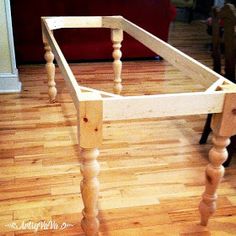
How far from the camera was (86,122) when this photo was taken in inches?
44.5

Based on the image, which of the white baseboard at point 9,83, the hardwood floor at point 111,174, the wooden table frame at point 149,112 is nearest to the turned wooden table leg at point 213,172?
the wooden table frame at point 149,112

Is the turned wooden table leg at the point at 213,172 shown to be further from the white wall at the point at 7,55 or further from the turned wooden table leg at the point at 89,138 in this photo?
the white wall at the point at 7,55

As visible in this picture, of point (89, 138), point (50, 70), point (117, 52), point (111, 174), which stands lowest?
point (111, 174)

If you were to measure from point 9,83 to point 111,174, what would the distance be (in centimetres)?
151

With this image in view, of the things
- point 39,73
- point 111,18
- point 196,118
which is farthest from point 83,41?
point 196,118

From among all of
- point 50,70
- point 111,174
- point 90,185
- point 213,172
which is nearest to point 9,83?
point 50,70

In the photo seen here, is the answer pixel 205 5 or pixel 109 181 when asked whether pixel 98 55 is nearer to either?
pixel 109 181

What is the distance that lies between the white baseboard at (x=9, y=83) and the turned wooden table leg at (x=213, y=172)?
204 cm

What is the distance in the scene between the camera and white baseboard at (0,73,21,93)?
9.59ft

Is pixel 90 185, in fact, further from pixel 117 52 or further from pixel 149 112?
pixel 117 52

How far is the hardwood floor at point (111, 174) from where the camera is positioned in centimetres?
156

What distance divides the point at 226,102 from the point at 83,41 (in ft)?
8.62

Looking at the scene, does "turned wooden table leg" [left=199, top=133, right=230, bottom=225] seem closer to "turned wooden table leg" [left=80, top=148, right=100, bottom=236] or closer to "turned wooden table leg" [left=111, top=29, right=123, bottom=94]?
"turned wooden table leg" [left=80, top=148, right=100, bottom=236]

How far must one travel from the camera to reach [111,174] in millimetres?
1893
